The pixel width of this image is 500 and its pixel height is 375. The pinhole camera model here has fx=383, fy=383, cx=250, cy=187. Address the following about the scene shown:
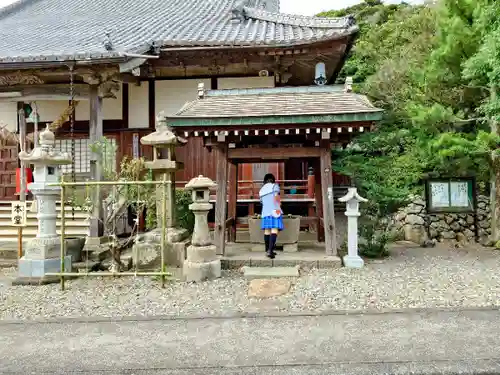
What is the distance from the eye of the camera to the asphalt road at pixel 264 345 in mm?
3709

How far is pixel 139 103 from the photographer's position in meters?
11.4

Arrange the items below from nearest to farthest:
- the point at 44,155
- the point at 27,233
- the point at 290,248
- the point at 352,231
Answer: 1. the point at 44,155
2. the point at 352,231
3. the point at 290,248
4. the point at 27,233

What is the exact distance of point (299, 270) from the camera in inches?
289

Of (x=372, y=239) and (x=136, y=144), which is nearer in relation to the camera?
(x=372, y=239)

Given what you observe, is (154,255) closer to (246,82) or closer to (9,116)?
(246,82)

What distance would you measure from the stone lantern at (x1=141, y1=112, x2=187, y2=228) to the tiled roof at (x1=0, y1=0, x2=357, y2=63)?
228cm

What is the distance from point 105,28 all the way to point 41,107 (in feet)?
11.5

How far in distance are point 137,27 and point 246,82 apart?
481 cm

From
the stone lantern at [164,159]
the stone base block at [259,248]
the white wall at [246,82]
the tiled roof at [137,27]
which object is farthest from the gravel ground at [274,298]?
the white wall at [246,82]

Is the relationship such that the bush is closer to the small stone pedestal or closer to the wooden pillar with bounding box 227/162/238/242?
the wooden pillar with bounding box 227/162/238/242

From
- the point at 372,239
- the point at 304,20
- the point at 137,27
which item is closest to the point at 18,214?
the point at 372,239

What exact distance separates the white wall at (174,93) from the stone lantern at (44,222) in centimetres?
424

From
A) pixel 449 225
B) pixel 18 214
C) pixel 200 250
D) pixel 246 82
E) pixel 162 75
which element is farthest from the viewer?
pixel 162 75

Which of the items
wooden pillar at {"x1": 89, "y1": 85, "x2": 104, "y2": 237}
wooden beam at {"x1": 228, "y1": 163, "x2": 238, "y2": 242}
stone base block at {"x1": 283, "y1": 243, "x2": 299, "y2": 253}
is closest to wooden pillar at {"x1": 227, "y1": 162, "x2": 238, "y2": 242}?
wooden beam at {"x1": 228, "y1": 163, "x2": 238, "y2": 242}
